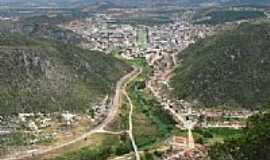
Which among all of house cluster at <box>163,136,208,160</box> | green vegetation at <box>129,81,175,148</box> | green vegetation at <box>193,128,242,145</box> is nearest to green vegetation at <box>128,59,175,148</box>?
green vegetation at <box>129,81,175,148</box>

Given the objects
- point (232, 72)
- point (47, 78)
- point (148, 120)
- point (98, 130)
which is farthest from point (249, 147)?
point (47, 78)

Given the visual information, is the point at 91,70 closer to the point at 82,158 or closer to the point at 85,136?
the point at 85,136

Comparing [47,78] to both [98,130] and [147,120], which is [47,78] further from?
[147,120]

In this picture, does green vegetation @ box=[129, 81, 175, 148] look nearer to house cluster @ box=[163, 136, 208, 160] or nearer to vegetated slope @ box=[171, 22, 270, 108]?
house cluster @ box=[163, 136, 208, 160]

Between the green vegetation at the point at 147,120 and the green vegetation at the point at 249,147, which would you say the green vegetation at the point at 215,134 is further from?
the green vegetation at the point at 249,147

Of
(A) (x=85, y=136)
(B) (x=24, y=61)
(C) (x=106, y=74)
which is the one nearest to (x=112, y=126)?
(A) (x=85, y=136)

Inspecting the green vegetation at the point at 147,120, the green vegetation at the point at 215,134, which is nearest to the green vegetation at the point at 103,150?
the green vegetation at the point at 147,120
